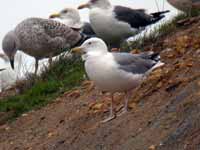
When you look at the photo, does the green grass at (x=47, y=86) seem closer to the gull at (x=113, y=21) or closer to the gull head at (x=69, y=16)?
the gull at (x=113, y=21)

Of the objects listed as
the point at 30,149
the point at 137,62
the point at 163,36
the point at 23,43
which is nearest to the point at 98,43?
the point at 137,62

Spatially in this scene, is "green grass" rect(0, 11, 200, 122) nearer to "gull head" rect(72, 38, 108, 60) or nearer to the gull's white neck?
"gull head" rect(72, 38, 108, 60)

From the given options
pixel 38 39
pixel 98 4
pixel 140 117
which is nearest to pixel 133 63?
pixel 140 117

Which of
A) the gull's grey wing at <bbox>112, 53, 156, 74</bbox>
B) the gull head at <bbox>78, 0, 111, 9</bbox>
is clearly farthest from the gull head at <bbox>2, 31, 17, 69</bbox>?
the gull's grey wing at <bbox>112, 53, 156, 74</bbox>

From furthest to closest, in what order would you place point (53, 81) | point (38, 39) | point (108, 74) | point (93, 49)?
point (38, 39) < point (53, 81) < point (93, 49) < point (108, 74)

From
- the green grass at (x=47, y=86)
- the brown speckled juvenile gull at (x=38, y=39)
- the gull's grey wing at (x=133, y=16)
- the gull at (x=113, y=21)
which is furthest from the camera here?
the brown speckled juvenile gull at (x=38, y=39)

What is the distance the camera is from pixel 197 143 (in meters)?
7.66

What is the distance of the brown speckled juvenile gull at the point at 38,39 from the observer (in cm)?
1446

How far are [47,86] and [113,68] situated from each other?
156 inches

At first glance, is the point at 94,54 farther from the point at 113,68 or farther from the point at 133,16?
the point at 133,16

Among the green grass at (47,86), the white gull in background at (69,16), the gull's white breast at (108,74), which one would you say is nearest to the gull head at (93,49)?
the gull's white breast at (108,74)

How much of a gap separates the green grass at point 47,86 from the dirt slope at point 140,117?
462 mm

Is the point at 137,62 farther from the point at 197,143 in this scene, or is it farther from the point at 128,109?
the point at 197,143

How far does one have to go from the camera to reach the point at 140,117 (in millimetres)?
9258
